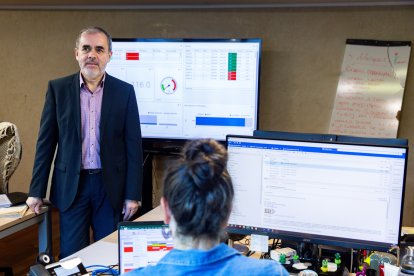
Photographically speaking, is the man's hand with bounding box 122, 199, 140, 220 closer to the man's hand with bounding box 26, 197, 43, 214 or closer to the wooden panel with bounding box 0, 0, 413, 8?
the man's hand with bounding box 26, 197, 43, 214

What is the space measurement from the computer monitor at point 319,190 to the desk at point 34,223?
4.23 ft

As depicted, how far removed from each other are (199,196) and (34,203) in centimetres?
183

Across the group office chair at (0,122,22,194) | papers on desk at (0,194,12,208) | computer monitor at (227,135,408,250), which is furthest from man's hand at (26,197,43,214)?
computer monitor at (227,135,408,250)

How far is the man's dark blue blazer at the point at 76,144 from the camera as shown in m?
2.48

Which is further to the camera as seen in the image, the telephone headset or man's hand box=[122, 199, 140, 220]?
man's hand box=[122, 199, 140, 220]

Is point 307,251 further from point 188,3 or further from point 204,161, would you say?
point 188,3

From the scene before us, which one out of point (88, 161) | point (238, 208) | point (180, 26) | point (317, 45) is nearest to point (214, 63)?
point (180, 26)

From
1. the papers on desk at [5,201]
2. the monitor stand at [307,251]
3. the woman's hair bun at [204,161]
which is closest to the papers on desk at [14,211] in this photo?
the papers on desk at [5,201]

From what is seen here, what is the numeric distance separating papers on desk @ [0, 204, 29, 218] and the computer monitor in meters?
1.37

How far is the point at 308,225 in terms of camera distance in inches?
63.8

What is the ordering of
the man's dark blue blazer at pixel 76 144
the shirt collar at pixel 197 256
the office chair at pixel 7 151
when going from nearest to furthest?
the shirt collar at pixel 197 256 → the man's dark blue blazer at pixel 76 144 → the office chair at pixel 7 151

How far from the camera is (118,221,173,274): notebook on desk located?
1553 mm

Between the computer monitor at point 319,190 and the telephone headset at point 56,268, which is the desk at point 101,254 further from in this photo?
the computer monitor at point 319,190

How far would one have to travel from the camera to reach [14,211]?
8.36 ft
